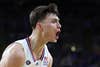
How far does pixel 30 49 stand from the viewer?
3.39 metres

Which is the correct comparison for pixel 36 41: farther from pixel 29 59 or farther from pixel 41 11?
pixel 41 11

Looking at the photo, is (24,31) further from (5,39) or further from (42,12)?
(42,12)

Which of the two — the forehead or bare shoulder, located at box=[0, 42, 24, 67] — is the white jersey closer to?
bare shoulder, located at box=[0, 42, 24, 67]

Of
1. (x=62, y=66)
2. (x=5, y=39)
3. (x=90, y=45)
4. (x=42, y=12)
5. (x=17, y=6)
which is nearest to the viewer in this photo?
(x=42, y=12)

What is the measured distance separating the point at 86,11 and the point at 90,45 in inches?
51.3

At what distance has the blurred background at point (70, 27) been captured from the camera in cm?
875

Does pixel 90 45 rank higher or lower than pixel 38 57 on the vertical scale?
lower

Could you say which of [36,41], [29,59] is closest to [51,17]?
[36,41]

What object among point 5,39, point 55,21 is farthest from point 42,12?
point 5,39

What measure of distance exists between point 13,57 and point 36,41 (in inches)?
11.9

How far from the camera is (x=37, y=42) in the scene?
341 centimetres

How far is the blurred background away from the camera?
8.75 meters

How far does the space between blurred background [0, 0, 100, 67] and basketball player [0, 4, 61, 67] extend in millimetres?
4866

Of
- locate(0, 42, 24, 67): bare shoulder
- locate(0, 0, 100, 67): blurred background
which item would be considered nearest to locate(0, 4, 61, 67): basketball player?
locate(0, 42, 24, 67): bare shoulder
